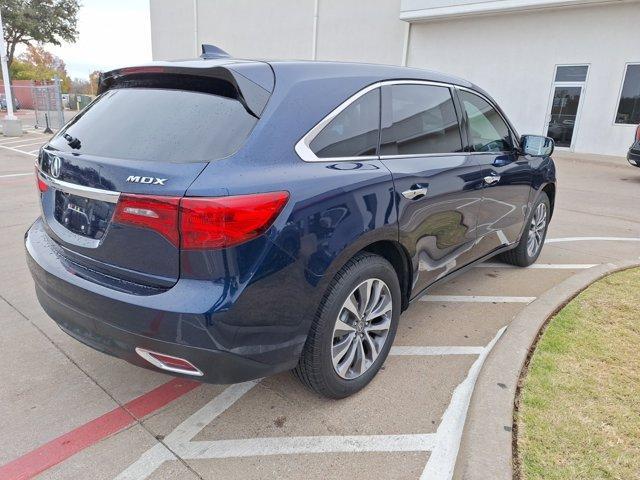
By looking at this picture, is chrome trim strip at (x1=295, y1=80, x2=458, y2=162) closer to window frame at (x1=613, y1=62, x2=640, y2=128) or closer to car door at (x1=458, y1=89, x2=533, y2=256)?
car door at (x1=458, y1=89, x2=533, y2=256)

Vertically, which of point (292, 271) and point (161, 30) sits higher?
point (161, 30)

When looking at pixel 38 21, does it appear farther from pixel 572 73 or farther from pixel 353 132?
pixel 353 132

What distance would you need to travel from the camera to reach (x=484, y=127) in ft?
12.9

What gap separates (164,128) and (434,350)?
226 centimetres

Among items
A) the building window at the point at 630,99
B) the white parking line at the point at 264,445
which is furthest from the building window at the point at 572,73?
the white parking line at the point at 264,445

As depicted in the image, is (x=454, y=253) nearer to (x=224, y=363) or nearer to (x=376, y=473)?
(x=376, y=473)

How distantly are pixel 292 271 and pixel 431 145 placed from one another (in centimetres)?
153

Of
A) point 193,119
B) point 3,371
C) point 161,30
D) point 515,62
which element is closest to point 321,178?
point 193,119

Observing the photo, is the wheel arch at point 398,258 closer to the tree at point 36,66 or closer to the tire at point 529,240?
the tire at point 529,240

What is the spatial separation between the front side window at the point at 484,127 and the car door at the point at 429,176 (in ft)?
0.71

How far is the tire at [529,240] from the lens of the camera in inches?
191

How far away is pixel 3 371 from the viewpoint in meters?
2.96

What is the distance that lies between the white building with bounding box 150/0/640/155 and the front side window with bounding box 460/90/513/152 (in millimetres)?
14822

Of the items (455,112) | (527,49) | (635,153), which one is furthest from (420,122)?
(527,49)
